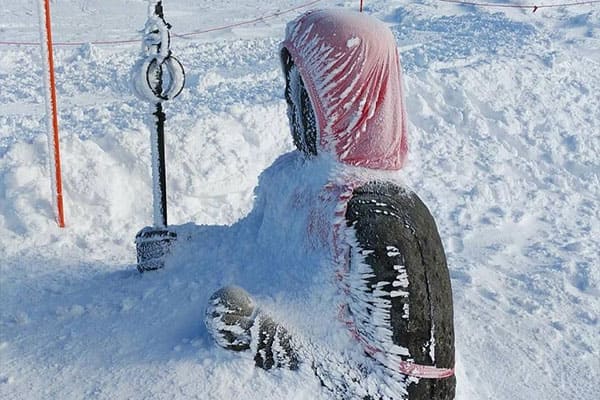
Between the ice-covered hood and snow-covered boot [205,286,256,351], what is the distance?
1.62 feet

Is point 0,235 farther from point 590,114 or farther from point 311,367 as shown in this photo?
point 590,114

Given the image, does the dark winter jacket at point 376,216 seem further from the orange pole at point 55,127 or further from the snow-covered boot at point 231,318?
the orange pole at point 55,127

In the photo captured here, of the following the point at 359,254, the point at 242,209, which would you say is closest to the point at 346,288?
the point at 359,254

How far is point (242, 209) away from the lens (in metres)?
5.07

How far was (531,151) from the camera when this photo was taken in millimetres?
6582

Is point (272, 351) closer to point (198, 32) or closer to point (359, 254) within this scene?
point (359, 254)

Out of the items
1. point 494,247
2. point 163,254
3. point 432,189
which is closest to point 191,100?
point 432,189

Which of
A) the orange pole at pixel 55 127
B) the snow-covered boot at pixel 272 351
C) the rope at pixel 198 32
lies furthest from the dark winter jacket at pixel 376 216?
the rope at pixel 198 32

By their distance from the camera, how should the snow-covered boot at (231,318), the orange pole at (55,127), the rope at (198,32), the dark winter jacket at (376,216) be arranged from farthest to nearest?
1. the rope at (198,32)
2. the orange pole at (55,127)
3. the snow-covered boot at (231,318)
4. the dark winter jacket at (376,216)

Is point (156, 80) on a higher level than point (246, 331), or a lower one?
→ higher

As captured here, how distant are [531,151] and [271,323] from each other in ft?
17.3

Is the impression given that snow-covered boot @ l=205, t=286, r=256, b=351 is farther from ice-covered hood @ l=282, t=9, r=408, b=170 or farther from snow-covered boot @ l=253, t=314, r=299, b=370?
ice-covered hood @ l=282, t=9, r=408, b=170

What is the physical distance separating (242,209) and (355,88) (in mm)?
3323

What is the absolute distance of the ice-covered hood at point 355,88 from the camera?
1.83 m
